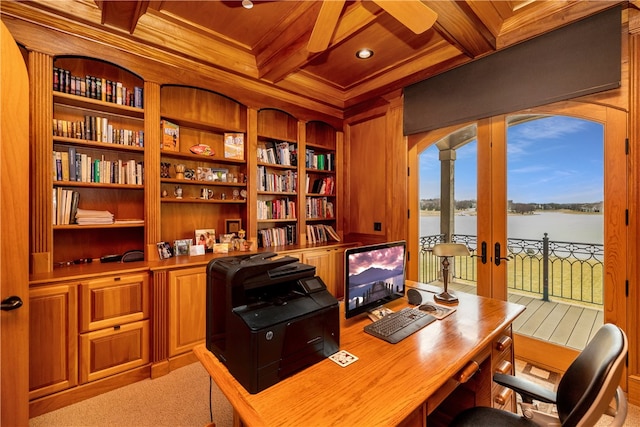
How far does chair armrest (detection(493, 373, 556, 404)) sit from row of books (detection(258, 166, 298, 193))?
2785mm

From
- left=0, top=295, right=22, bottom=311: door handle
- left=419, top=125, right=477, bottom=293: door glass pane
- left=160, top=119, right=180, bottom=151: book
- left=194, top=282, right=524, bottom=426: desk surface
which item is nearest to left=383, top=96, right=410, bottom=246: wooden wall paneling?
left=419, top=125, right=477, bottom=293: door glass pane

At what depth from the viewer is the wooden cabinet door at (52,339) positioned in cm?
186

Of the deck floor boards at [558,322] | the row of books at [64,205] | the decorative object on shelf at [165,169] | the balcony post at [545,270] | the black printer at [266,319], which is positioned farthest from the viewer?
the decorative object on shelf at [165,169]

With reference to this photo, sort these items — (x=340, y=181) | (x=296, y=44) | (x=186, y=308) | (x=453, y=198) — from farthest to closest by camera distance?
1. (x=340, y=181)
2. (x=453, y=198)
3. (x=296, y=44)
4. (x=186, y=308)

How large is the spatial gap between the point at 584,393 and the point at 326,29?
82.0 inches

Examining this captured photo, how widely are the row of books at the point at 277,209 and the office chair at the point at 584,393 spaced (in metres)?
2.68

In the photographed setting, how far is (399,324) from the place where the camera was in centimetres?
150

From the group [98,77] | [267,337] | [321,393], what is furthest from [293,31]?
[321,393]

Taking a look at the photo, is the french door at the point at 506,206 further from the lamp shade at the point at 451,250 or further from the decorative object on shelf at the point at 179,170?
the decorative object on shelf at the point at 179,170

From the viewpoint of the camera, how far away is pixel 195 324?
8.16 feet

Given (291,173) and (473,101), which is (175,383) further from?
(473,101)

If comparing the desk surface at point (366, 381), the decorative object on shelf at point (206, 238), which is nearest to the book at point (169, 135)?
the decorative object on shelf at point (206, 238)

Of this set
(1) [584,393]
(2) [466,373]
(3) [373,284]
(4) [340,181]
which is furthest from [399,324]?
(4) [340,181]

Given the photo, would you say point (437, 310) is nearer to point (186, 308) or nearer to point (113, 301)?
point (186, 308)
